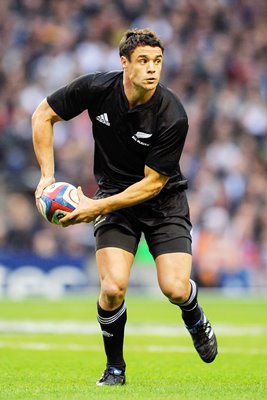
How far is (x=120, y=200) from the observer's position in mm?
7746

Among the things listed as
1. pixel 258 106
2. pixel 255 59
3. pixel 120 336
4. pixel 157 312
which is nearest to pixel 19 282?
pixel 157 312

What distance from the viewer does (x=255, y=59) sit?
23.5 metres

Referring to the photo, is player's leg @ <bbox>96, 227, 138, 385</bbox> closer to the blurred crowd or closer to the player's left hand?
the player's left hand

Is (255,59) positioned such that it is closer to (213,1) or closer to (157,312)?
(213,1)

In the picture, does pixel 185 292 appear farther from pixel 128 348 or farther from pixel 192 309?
pixel 128 348

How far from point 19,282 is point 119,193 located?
37.4ft

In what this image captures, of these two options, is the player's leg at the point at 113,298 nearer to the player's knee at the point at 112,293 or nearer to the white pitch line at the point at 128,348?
the player's knee at the point at 112,293

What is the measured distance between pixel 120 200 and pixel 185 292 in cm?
88

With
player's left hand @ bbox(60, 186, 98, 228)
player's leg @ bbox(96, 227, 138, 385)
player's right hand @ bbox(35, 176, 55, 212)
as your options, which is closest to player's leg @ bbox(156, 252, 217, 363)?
player's leg @ bbox(96, 227, 138, 385)

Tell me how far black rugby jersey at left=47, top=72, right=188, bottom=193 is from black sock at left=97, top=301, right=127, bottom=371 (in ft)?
2.95

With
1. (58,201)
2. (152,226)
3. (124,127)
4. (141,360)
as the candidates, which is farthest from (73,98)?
(141,360)

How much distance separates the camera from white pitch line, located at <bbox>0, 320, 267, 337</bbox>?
13.3 metres

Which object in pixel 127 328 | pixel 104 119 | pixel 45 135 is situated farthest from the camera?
pixel 127 328

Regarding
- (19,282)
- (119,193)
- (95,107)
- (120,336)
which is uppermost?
(95,107)
